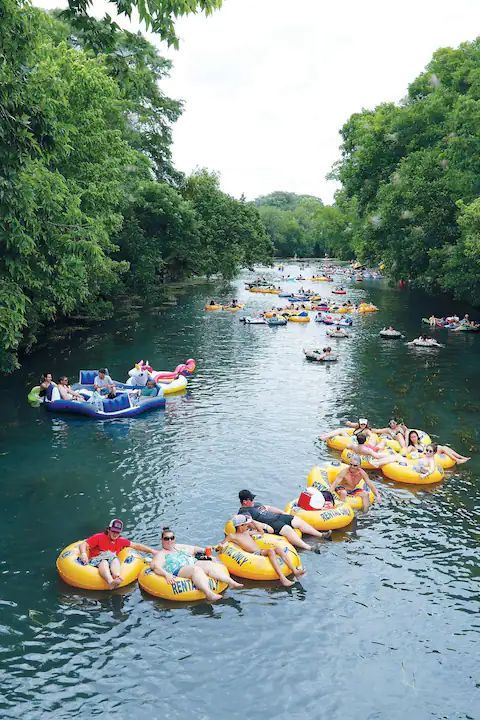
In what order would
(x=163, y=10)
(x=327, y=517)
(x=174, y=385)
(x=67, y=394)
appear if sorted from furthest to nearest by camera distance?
(x=174, y=385)
(x=67, y=394)
(x=327, y=517)
(x=163, y=10)

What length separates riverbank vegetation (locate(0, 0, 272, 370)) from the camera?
9.09m

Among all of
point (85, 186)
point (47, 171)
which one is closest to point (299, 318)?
point (85, 186)

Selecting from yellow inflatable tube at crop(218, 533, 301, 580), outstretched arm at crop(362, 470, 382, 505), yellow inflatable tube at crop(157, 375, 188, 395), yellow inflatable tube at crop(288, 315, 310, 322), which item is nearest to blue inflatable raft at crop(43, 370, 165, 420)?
yellow inflatable tube at crop(157, 375, 188, 395)

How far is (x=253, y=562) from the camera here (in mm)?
11266

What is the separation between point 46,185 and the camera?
683 inches

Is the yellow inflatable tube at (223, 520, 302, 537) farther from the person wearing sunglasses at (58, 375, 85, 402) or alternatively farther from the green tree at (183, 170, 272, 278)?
the green tree at (183, 170, 272, 278)

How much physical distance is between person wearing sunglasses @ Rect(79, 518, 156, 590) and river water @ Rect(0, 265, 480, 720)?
36 centimetres

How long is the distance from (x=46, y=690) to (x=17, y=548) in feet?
13.3

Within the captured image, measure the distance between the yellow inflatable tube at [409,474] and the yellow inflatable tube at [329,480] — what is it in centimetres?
134

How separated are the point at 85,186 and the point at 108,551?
1723 cm

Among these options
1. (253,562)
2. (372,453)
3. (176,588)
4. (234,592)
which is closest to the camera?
(176,588)

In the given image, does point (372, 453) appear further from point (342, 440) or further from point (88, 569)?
point (88, 569)

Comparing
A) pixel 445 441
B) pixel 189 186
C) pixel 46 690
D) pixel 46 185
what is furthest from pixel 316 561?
pixel 189 186

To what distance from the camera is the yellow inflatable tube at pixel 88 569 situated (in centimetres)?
1081
